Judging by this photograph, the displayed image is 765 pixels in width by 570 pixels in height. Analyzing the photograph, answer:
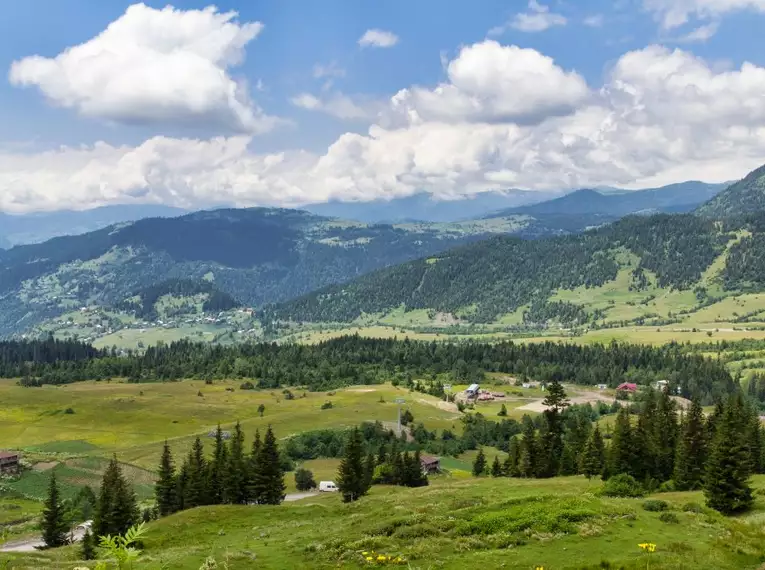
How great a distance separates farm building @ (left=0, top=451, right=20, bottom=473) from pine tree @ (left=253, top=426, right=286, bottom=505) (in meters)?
79.3

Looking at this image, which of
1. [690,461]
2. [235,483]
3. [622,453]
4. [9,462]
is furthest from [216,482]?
[9,462]

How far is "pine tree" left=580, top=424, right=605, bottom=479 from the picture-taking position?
9025 centimetres

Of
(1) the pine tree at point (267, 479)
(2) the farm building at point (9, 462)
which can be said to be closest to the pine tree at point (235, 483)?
(1) the pine tree at point (267, 479)

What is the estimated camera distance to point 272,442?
307 feet

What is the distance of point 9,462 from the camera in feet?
457

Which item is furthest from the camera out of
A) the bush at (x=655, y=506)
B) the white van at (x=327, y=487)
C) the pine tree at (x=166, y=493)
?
the white van at (x=327, y=487)

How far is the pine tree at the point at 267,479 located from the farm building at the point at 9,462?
260 feet

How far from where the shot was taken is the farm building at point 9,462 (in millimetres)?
137875

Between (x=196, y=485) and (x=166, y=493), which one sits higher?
(x=196, y=485)

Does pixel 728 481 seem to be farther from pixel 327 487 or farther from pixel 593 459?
pixel 327 487

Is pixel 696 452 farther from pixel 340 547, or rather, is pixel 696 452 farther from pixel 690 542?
pixel 340 547

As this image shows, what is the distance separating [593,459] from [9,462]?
125 meters

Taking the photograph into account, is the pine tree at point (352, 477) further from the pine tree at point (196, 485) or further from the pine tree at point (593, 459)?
the pine tree at point (593, 459)

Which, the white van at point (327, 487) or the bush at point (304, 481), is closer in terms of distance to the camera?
the white van at point (327, 487)
